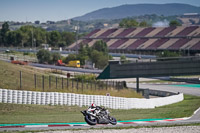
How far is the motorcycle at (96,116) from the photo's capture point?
23266 mm

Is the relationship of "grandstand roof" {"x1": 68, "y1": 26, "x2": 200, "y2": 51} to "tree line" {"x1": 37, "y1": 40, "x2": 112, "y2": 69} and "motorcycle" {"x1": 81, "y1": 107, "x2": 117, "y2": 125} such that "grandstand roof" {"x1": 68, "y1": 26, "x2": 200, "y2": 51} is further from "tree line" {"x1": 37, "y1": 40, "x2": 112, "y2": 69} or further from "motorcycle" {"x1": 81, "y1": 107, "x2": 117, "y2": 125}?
"motorcycle" {"x1": 81, "y1": 107, "x2": 117, "y2": 125}

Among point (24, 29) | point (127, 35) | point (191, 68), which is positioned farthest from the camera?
point (24, 29)

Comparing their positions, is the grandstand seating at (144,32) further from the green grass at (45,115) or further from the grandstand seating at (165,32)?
the green grass at (45,115)

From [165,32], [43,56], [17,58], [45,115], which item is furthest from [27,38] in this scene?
[45,115]

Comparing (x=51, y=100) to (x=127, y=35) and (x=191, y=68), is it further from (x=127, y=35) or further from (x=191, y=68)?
(x=127, y=35)

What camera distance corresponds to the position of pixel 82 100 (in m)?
35.5

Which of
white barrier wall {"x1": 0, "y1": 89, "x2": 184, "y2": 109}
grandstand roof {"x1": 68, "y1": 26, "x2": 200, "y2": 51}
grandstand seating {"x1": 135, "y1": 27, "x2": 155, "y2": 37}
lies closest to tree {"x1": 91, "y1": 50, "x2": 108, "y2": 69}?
grandstand roof {"x1": 68, "y1": 26, "x2": 200, "y2": 51}

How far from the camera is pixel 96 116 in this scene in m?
23.6

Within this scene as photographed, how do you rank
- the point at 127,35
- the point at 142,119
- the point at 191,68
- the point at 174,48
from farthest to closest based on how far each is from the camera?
the point at 127,35 → the point at 174,48 → the point at 191,68 → the point at 142,119

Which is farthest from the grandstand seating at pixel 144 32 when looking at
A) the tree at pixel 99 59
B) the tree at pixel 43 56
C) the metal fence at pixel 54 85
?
the metal fence at pixel 54 85

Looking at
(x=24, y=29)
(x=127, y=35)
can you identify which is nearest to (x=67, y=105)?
(x=127, y=35)

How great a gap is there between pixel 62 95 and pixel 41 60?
82219mm

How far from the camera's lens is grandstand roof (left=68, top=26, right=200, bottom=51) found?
136 meters

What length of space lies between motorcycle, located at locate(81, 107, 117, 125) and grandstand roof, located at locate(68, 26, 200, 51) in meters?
104
